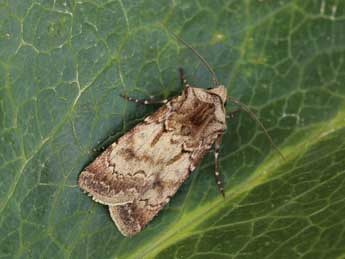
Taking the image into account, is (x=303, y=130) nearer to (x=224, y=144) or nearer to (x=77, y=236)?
(x=224, y=144)

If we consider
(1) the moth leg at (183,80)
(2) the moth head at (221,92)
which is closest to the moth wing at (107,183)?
(1) the moth leg at (183,80)

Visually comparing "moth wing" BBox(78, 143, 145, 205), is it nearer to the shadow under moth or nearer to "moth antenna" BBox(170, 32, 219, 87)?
the shadow under moth

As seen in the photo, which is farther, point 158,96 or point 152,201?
point 152,201

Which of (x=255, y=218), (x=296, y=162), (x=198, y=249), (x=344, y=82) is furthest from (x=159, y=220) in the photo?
(x=344, y=82)

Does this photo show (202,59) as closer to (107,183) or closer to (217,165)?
(217,165)

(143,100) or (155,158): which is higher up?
(143,100)

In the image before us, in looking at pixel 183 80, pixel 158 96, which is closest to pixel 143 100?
pixel 158 96

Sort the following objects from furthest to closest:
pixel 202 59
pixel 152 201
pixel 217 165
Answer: pixel 152 201 < pixel 217 165 < pixel 202 59

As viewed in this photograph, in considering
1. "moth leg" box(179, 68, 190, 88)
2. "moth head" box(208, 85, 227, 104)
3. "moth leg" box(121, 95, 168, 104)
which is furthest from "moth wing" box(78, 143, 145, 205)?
"moth head" box(208, 85, 227, 104)
